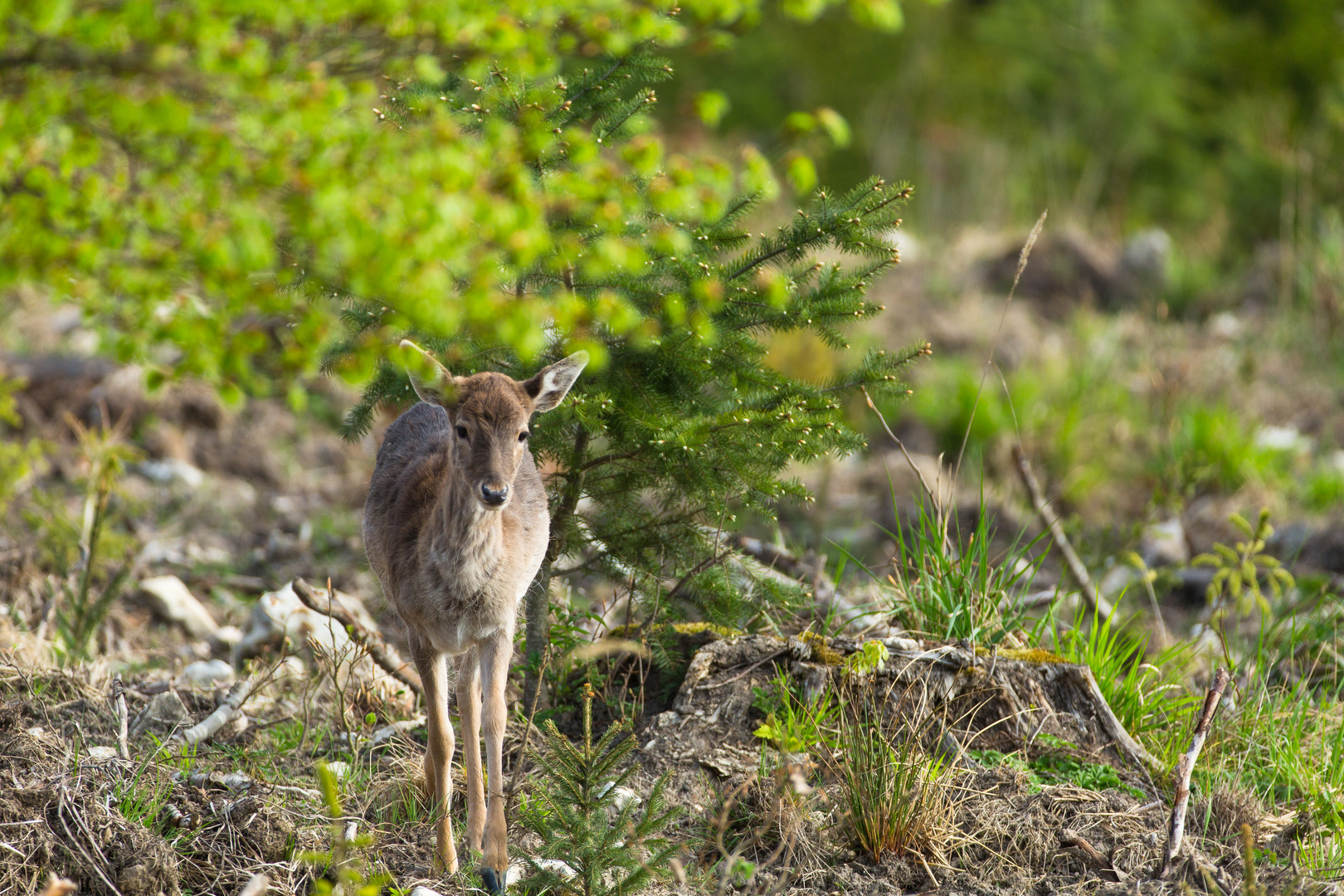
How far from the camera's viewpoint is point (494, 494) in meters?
3.90

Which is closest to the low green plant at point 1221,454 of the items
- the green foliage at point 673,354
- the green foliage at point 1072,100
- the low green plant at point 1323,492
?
the low green plant at point 1323,492

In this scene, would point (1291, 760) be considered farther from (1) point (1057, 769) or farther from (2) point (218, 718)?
(2) point (218, 718)

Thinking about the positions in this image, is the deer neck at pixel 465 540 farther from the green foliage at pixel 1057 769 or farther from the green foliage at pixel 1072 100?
the green foliage at pixel 1072 100

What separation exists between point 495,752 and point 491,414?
117 centimetres

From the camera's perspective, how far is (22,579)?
6355 mm

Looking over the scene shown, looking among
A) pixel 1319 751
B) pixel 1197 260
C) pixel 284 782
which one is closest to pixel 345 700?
pixel 284 782

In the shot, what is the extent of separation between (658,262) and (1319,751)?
3.34 meters

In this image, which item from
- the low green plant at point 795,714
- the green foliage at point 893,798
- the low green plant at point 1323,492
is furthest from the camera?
the low green plant at point 1323,492

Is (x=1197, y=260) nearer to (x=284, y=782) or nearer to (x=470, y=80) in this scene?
(x=470, y=80)

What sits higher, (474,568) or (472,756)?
(474,568)

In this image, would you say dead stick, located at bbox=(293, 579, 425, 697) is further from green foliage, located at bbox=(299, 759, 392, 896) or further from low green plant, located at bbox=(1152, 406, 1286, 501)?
low green plant, located at bbox=(1152, 406, 1286, 501)

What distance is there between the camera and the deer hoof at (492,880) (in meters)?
Answer: 4.02

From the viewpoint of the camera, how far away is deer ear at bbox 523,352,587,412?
412 cm

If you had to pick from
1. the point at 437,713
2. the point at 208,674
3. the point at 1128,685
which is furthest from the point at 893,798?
the point at 208,674
